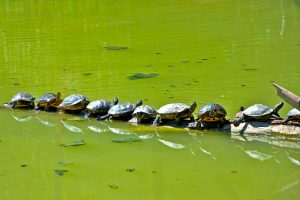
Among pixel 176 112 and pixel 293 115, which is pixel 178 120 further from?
pixel 293 115

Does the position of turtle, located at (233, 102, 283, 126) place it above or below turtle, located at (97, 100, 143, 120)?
above

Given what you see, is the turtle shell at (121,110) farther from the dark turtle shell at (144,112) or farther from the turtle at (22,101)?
the turtle at (22,101)

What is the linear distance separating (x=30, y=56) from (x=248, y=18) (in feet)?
14.9

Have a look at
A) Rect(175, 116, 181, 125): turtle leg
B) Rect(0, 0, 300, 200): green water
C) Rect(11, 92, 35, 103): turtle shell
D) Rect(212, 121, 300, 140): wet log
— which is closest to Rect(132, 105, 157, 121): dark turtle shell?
Rect(0, 0, 300, 200): green water

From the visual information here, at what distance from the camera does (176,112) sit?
18.7 feet

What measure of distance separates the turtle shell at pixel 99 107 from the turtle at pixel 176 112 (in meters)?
0.62

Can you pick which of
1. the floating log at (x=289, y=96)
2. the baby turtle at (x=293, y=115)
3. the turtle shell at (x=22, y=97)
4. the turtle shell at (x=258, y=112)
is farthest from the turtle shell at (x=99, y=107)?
the floating log at (x=289, y=96)

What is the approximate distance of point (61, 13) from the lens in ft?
47.7

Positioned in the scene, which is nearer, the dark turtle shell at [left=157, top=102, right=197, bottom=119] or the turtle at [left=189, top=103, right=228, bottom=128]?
the turtle at [left=189, top=103, right=228, bottom=128]

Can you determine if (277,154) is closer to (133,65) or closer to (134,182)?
(134,182)

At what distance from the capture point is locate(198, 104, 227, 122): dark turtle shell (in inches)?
217

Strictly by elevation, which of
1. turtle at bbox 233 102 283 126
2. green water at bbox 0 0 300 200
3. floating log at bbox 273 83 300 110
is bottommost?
green water at bbox 0 0 300 200

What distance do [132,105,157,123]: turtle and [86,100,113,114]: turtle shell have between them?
45 centimetres

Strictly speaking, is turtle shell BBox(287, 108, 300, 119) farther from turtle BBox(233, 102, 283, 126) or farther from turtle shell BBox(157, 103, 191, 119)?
turtle shell BBox(157, 103, 191, 119)
